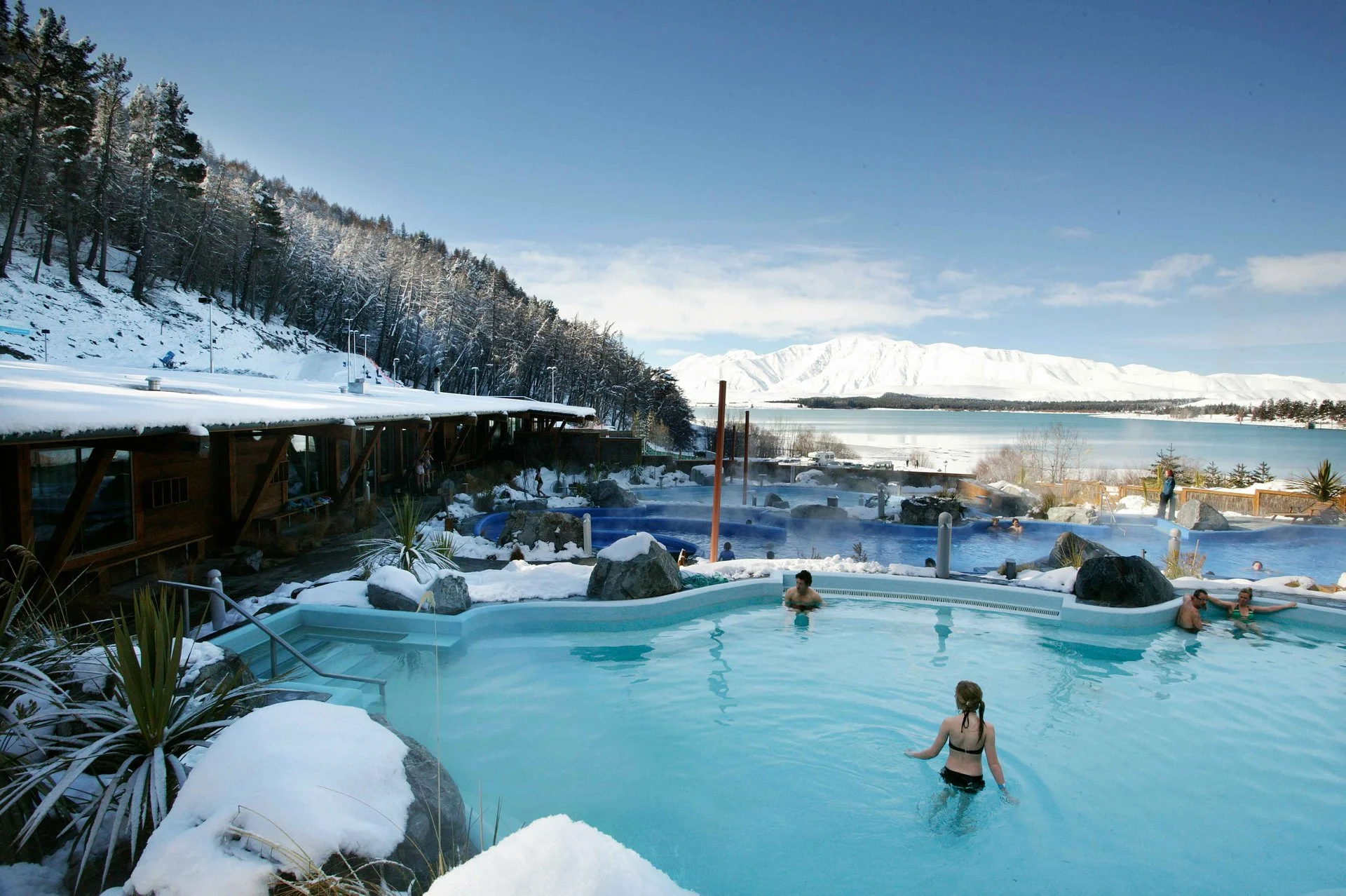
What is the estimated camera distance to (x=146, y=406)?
5.31 meters

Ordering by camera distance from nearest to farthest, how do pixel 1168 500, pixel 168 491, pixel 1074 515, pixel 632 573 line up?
1. pixel 632 573
2. pixel 168 491
3. pixel 1168 500
4. pixel 1074 515

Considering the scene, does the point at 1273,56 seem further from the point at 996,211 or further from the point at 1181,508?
the point at 996,211

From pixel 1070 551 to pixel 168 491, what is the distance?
1294cm

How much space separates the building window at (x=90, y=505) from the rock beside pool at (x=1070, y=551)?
1234 cm

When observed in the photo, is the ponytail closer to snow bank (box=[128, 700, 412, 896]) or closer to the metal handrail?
snow bank (box=[128, 700, 412, 896])

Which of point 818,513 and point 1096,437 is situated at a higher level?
point 1096,437

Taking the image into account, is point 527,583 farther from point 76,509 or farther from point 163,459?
point 163,459

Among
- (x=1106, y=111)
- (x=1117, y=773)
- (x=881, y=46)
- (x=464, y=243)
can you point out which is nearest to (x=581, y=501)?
A: (x=1117, y=773)

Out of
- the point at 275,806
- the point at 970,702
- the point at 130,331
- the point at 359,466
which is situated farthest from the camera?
the point at 130,331

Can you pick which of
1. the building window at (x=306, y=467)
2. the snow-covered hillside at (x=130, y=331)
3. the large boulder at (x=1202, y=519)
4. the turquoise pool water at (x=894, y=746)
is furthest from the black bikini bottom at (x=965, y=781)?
the snow-covered hillside at (x=130, y=331)

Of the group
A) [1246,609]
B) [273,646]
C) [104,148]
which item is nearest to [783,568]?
[1246,609]

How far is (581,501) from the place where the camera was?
1702cm

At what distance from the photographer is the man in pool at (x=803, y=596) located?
317 inches

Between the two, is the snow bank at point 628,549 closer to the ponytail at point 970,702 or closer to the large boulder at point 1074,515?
the ponytail at point 970,702
